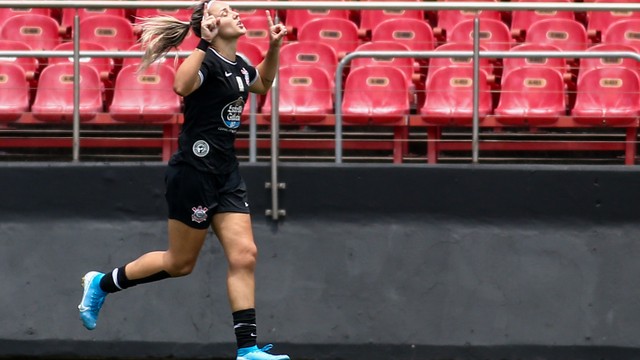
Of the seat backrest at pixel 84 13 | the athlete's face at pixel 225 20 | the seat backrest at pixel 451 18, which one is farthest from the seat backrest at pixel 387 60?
the athlete's face at pixel 225 20

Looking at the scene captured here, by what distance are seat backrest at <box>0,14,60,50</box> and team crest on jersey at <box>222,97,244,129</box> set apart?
4.29 metres

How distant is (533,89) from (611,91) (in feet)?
1.86

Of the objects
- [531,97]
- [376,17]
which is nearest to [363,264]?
[531,97]

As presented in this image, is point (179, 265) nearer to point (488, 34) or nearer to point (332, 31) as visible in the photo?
point (332, 31)

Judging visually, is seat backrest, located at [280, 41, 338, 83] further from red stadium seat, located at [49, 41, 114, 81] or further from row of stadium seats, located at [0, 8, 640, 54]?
red stadium seat, located at [49, 41, 114, 81]

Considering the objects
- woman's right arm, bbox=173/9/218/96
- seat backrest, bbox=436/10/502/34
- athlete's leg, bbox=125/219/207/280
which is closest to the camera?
A: woman's right arm, bbox=173/9/218/96

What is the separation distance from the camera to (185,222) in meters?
7.40

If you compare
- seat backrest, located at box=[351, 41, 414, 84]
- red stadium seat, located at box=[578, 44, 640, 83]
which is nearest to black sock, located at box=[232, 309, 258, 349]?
seat backrest, located at box=[351, 41, 414, 84]

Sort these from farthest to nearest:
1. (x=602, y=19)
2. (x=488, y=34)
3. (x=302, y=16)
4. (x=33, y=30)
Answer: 1. (x=302, y=16)
2. (x=602, y=19)
3. (x=33, y=30)
4. (x=488, y=34)

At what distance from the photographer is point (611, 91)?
964 cm

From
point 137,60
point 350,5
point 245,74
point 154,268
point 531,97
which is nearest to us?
point 245,74

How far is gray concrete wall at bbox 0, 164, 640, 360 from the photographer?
917cm

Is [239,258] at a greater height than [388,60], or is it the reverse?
[388,60]

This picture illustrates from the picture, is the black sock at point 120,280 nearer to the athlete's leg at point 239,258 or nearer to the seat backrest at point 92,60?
the athlete's leg at point 239,258
